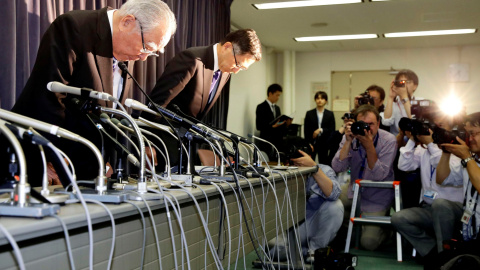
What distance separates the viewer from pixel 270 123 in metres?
6.18

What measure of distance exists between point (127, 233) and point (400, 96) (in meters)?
3.32

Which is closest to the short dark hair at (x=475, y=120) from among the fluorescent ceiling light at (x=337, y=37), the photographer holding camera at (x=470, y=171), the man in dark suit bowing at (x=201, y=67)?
the photographer holding camera at (x=470, y=171)

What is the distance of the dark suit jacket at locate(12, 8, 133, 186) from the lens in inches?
64.2

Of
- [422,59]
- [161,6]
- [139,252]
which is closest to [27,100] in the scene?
[161,6]

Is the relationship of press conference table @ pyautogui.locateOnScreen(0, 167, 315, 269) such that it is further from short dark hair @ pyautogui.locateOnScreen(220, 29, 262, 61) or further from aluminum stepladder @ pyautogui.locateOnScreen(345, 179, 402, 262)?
aluminum stepladder @ pyautogui.locateOnScreen(345, 179, 402, 262)

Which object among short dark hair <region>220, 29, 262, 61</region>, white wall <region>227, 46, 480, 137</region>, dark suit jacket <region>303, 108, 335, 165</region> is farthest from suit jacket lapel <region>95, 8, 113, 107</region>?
white wall <region>227, 46, 480, 137</region>

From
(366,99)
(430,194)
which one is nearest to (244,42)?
(430,194)

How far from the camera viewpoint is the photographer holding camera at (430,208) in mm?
3041

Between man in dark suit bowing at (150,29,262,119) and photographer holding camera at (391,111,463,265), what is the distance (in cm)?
133

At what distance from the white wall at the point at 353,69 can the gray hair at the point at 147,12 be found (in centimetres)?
491

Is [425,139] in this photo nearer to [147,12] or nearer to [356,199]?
[356,199]

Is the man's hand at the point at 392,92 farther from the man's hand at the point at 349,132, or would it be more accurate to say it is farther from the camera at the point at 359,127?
the camera at the point at 359,127

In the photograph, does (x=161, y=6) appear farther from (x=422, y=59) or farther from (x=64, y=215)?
(x=422, y=59)

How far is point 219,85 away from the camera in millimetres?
2746
